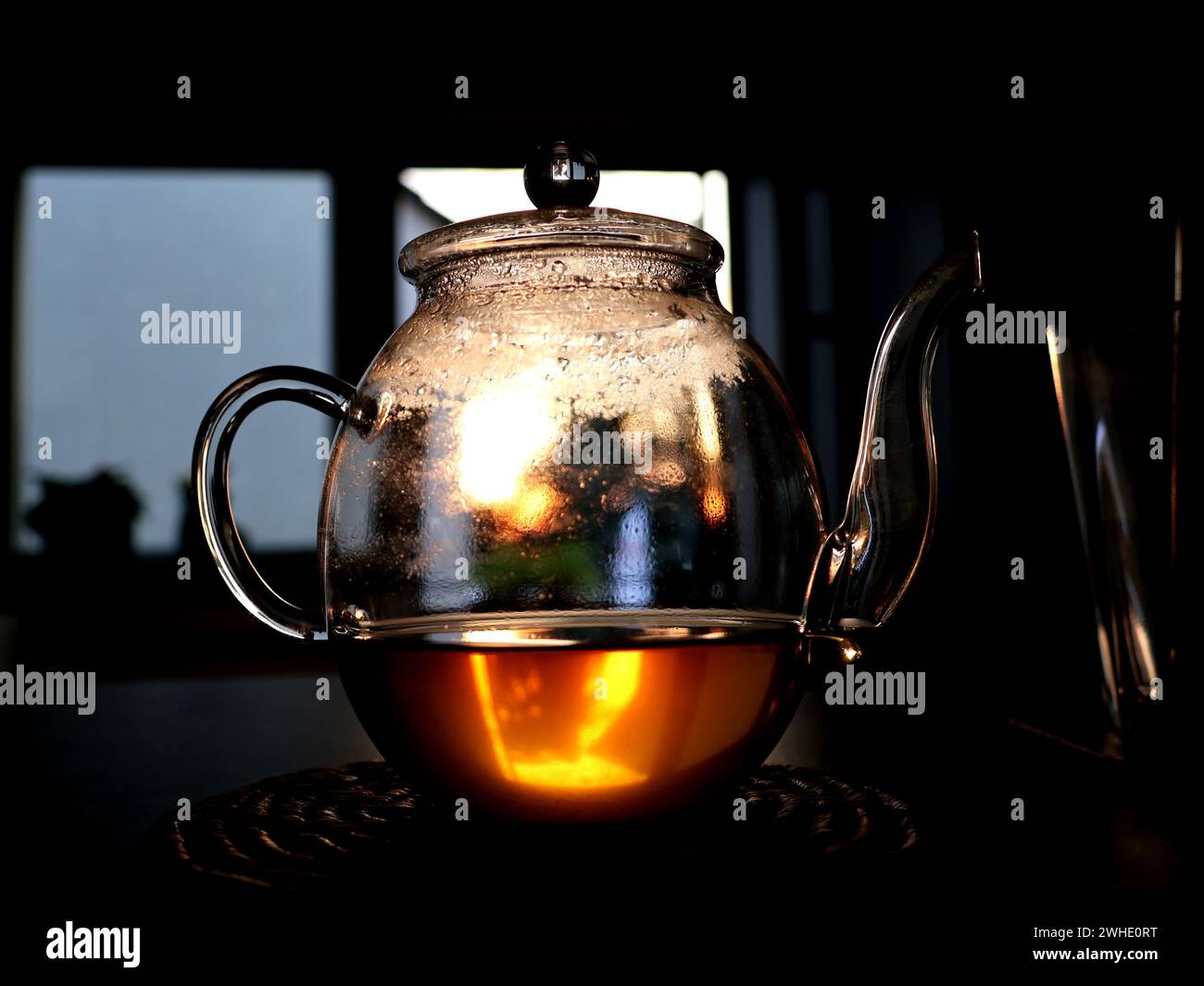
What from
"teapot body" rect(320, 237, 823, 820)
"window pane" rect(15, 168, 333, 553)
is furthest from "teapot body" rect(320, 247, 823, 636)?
"window pane" rect(15, 168, 333, 553)

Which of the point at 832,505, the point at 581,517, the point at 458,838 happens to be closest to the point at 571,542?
the point at 581,517

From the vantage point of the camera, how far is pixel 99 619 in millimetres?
3459

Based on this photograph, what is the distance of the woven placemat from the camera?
1.22 feet

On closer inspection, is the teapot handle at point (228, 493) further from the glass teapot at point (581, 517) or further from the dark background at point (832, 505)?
the dark background at point (832, 505)

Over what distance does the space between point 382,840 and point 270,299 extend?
370cm

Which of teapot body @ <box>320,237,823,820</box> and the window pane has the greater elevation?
the window pane

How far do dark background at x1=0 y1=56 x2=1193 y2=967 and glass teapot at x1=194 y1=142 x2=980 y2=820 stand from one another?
0.15 ft

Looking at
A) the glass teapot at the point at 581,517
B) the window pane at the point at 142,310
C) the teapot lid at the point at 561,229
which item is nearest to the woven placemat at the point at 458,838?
the glass teapot at the point at 581,517

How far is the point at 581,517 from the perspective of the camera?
44 centimetres

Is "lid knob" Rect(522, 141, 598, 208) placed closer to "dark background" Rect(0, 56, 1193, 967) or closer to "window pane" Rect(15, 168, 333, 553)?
"dark background" Rect(0, 56, 1193, 967)

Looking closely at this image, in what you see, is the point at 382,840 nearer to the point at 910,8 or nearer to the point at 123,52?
the point at 910,8

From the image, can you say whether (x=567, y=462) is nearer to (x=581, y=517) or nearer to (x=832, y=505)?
(x=581, y=517)

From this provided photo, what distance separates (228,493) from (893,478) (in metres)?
0.28

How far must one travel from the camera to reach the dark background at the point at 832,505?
36 centimetres
